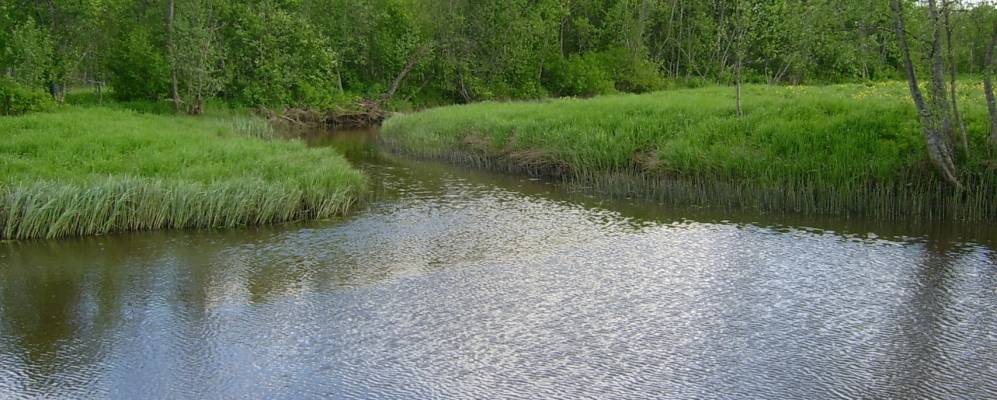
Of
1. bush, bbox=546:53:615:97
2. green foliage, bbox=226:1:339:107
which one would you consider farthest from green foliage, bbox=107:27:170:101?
bush, bbox=546:53:615:97

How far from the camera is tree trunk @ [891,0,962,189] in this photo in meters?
14.3

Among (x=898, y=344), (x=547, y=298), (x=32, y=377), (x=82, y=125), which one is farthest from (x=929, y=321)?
(x=82, y=125)

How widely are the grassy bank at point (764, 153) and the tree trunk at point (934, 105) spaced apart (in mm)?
485

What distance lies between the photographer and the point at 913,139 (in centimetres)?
1530

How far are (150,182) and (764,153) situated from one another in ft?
38.1

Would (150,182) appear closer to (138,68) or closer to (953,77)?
(953,77)

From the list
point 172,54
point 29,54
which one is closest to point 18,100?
point 29,54

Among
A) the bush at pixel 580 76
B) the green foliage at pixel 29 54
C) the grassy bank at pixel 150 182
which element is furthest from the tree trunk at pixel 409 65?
the grassy bank at pixel 150 182

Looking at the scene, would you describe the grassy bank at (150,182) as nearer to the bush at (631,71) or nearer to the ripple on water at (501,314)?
the ripple on water at (501,314)

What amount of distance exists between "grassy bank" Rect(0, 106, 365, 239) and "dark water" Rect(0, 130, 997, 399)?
1.76ft

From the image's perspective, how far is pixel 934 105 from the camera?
14.5 m

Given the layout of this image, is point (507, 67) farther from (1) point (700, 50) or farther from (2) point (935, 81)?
(2) point (935, 81)

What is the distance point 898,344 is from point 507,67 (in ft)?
128

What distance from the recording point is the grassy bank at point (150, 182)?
13945 millimetres
